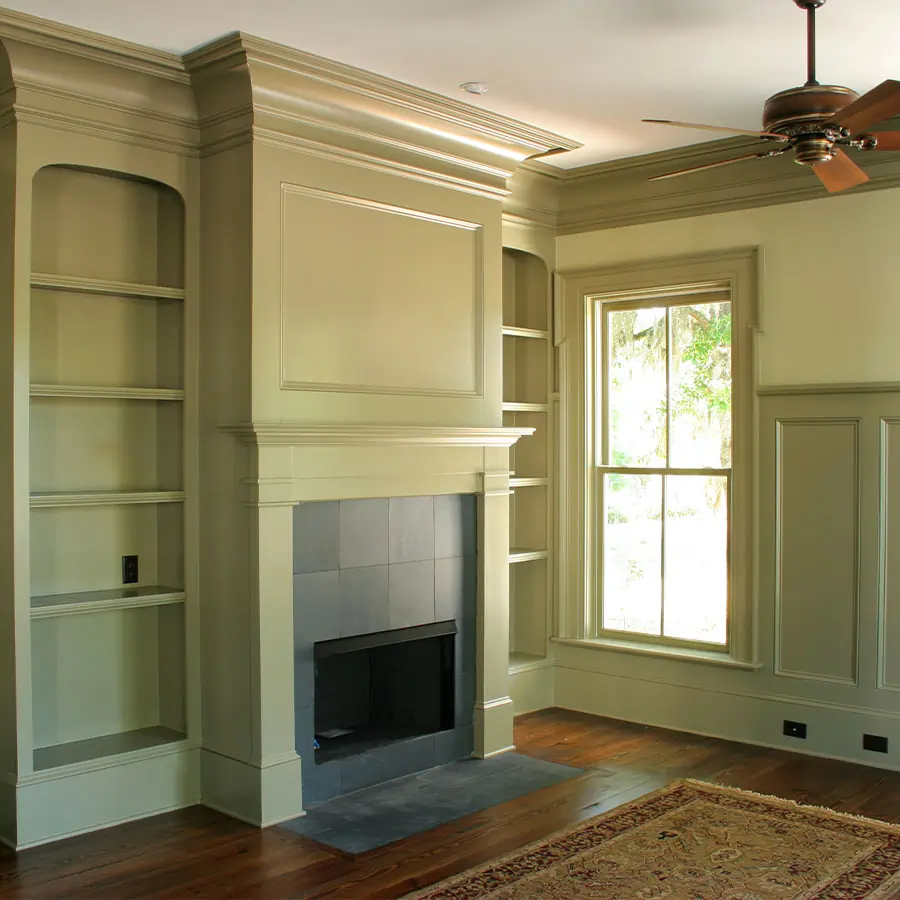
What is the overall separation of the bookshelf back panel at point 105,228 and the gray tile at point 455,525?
1.56 m

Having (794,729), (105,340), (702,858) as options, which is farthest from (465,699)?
(105,340)

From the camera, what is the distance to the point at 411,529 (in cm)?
476

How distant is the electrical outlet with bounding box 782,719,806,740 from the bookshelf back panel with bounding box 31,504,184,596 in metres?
2.97

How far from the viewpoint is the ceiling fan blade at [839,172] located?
129 inches

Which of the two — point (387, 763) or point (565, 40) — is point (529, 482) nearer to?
point (387, 763)

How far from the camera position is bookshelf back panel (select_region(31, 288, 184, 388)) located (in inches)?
164

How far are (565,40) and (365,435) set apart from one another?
67.6 inches

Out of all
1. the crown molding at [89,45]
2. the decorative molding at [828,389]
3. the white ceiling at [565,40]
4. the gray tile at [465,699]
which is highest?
the white ceiling at [565,40]

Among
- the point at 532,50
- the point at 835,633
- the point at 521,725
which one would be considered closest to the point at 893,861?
the point at 835,633

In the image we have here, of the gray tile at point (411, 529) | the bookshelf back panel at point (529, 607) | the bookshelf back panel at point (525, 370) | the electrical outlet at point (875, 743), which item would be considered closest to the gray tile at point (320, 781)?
the gray tile at point (411, 529)

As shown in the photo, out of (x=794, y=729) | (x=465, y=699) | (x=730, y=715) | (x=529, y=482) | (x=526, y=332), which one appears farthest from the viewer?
(x=529, y=482)

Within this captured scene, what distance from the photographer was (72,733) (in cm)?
422

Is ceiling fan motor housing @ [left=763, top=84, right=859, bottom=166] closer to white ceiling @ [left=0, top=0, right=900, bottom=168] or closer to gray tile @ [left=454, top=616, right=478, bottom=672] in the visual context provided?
white ceiling @ [left=0, top=0, right=900, bottom=168]

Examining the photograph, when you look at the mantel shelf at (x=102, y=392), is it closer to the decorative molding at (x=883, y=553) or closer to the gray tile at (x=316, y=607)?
the gray tile at (x=316, y=607)
